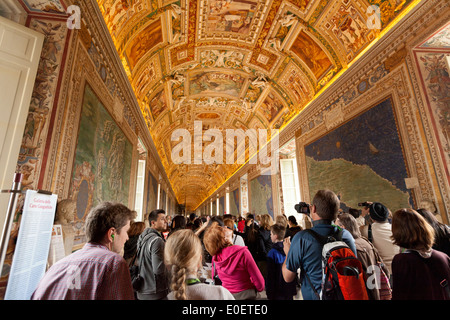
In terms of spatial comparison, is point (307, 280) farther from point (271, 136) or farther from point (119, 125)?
point (271, 136)

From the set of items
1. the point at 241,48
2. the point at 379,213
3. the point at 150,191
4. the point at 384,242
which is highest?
the point at 241,48

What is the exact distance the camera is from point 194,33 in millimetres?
A: 8859

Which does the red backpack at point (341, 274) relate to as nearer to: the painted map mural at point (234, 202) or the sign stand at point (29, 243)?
the sign stand at point (29, 243)

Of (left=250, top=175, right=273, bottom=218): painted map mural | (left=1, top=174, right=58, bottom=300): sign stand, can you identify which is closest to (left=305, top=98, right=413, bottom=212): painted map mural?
(left=250, top=175, right=273, bottom=218): painted map mural

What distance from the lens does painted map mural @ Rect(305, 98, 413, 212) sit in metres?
5.79

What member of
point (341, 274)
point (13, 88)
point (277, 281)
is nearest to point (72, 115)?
point (13, 88)

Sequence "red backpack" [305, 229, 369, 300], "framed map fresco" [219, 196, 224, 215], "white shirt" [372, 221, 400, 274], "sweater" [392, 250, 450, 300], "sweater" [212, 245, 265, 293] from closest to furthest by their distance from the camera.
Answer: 1. "red backpack" [305, 229, 369, 300]
2. "sweater" [392, 250, 450, 300]
3. "sweater" [212, 245, 265, 293]
4. "white shirt" [372, 221, 400, 274]
5. "framed map fresco" [219, 196, 224, 215]

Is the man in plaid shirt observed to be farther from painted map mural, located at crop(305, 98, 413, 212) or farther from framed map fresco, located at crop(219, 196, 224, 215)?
framed map fresco, located at crop(219, 196, 224, 215)

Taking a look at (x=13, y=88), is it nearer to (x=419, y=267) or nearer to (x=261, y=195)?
(x=419, y=267)

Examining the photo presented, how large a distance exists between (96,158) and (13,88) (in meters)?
2.49

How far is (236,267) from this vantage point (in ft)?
8.50

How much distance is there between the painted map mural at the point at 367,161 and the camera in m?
5.79

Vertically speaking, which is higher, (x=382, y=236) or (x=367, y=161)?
(x=367, y=161)

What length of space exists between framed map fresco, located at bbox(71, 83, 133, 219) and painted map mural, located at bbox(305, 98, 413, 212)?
7.40 meters
